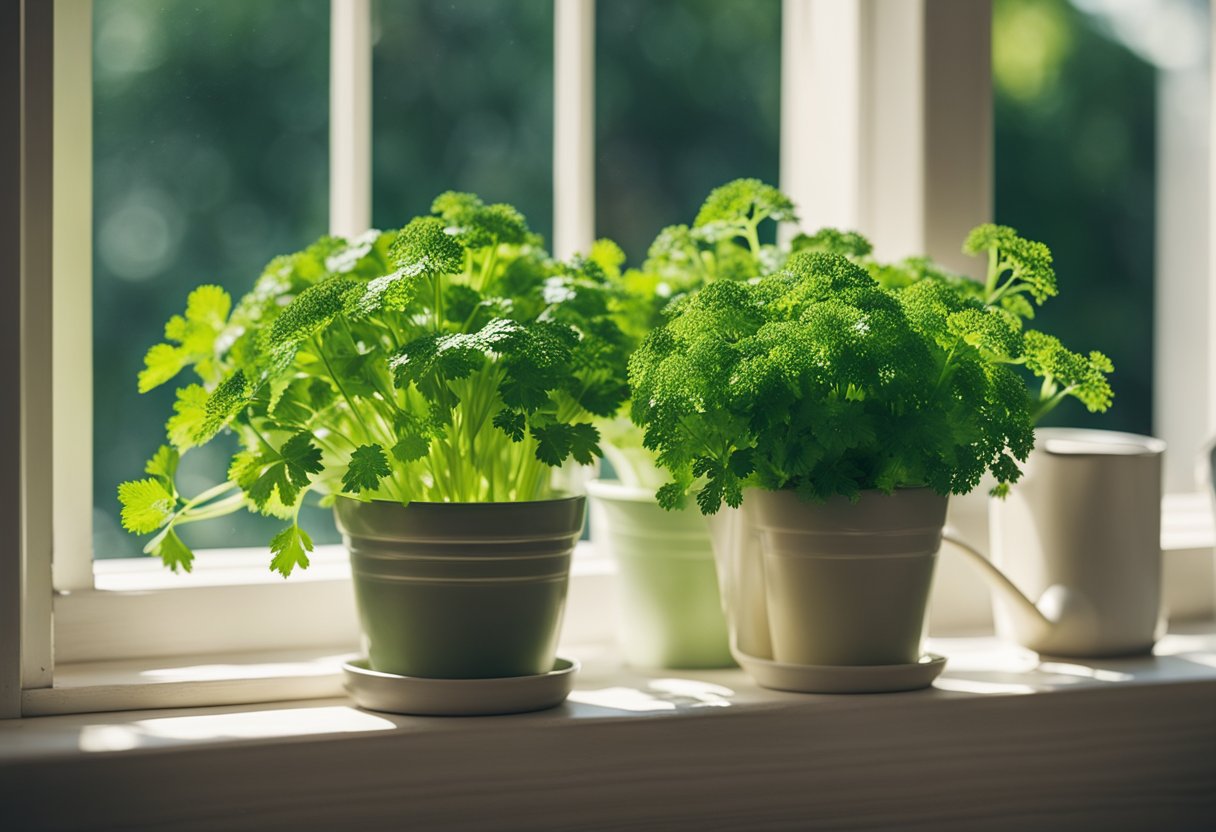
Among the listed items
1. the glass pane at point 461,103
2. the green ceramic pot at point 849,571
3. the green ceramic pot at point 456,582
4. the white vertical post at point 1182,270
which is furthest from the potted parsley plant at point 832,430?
the white vertical post at point 1182,270

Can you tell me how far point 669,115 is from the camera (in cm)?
151

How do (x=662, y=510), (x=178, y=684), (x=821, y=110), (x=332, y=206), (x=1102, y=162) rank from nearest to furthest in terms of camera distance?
(x=178, y=684)
(x=662, y=510)
(x=332, y=206)
(x=821, y=110)
(x=1102, y=162)

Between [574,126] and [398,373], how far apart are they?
0.49 m

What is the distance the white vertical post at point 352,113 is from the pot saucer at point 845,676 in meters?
0.57

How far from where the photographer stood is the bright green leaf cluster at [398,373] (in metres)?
0.87

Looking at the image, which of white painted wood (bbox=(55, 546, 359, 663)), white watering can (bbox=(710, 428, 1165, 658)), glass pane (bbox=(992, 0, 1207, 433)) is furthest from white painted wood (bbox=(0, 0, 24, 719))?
glass pane (bbox=(992, 0, 1207, 433))

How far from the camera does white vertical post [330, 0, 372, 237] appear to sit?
1174 mm

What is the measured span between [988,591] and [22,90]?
41.5 inches

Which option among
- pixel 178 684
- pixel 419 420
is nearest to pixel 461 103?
pixel 419 420

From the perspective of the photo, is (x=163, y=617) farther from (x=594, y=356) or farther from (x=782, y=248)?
(x=782, y=248)

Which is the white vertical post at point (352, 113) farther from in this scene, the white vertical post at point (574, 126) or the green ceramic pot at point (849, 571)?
the green ceramic pot at point (849, 571)

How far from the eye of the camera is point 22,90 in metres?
0.89

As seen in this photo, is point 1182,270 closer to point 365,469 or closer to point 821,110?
point 821,110

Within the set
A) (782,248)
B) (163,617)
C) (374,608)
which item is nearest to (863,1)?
(782,248)
